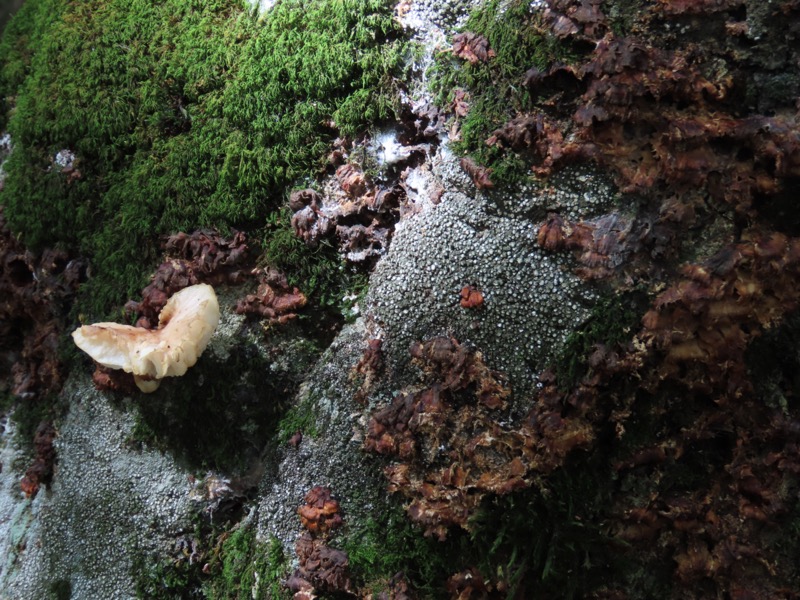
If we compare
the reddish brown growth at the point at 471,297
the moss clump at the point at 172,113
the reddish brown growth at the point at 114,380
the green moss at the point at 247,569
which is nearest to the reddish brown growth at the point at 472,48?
the moss clump at the point at 172,113

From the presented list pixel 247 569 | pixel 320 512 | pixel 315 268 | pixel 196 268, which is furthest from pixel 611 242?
pixel 247 569

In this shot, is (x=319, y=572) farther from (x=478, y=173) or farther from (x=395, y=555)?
(x=478, y=173)

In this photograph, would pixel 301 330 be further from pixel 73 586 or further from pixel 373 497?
pixel 73 586

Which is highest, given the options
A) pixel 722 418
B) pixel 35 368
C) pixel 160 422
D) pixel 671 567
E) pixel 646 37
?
pixel 646 37

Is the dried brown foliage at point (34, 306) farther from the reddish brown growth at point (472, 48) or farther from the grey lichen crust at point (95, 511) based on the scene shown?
the reddish brown growth at point (472, 48)

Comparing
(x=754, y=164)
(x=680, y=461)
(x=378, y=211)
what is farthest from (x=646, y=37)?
(x=680, y=461)

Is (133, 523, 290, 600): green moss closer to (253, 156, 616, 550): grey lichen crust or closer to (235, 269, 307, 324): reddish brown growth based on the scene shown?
(253, 156, 616, 550): grey lichen crust

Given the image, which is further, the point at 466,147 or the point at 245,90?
the point at 245,90
